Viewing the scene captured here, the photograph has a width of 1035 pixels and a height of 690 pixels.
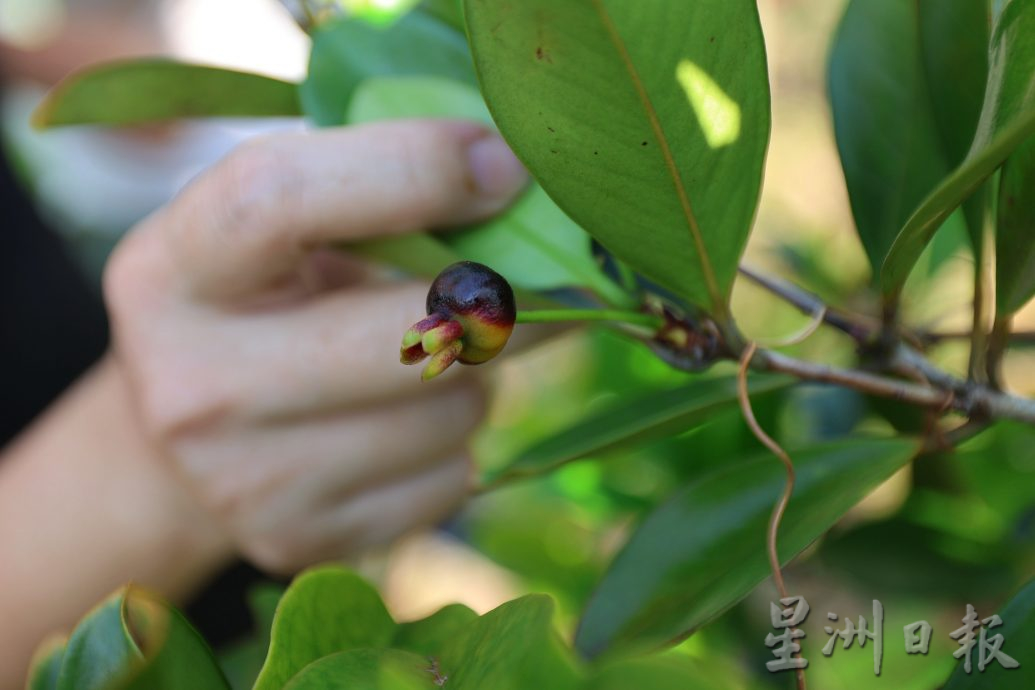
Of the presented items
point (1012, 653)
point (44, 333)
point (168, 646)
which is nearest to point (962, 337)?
point (1012, 653)

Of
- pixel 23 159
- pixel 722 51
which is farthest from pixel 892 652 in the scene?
pixel 23 159

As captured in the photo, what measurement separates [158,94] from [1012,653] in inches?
22.6

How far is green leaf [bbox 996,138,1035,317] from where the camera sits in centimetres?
34

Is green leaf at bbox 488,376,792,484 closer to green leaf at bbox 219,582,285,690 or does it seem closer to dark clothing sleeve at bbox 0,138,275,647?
green leaf at bbox 219,582,285,690

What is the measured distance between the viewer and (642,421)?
0.46 metres

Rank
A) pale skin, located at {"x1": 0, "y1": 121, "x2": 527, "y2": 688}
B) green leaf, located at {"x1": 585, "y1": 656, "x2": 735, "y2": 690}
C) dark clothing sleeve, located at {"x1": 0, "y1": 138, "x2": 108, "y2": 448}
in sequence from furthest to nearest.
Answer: dark clothing sleeve, located at {"x1": 0, "y1": 138, "x2": 108, "y2": 448}, pale skin, located at {"x1": 0, "y1": 121, "x2": 527, "y2": 688}, green leaf, located at {"x1": 585, "y1": 656, "x2": 735, "y2": 690}

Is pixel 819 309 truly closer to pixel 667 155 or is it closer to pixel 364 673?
pixel 667 155

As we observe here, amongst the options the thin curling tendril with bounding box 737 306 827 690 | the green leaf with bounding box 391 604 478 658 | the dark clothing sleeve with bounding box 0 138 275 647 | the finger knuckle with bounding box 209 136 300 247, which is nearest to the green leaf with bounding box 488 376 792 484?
the thin curling tendril with bounding box 737 306 827 690

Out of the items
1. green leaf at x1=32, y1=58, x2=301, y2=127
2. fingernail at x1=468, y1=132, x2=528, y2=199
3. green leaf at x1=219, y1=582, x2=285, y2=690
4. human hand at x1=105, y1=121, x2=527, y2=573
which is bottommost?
green leaf at x1=219, y1=582, x2=285, y2=690

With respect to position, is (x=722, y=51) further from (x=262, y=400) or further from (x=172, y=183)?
(x=172, y=183)

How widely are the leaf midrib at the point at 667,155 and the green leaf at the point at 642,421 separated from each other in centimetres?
6

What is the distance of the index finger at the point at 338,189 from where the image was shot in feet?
1.71

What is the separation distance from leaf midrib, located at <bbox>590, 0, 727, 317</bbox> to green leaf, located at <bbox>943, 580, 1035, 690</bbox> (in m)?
0.16

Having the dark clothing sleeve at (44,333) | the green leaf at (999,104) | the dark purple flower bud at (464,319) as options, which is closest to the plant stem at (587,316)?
the dark purple flower bud at (464,319)
